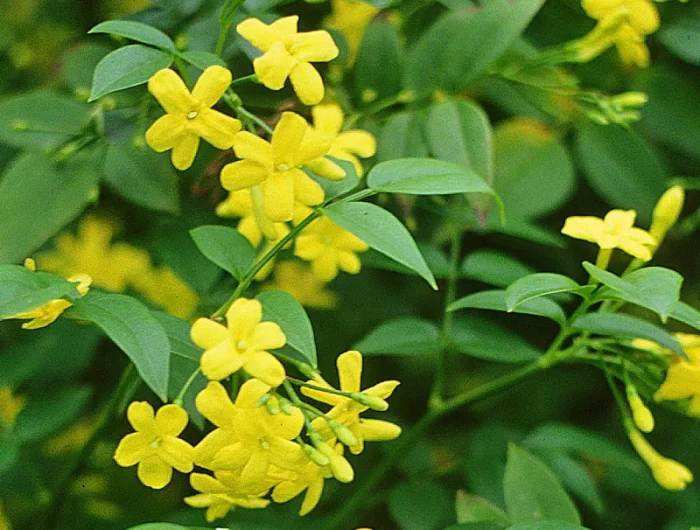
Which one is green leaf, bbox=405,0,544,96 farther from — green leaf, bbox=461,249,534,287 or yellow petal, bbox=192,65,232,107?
yellow petal, bbox=192,65,232,107

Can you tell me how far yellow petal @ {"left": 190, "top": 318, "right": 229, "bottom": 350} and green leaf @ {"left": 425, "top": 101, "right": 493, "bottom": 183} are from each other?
400 mm

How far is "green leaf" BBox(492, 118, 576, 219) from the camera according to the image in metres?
1.27

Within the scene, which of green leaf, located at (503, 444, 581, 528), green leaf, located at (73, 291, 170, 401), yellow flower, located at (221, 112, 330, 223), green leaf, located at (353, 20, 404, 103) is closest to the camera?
green leaf, located at (73, 291, 170, 401)

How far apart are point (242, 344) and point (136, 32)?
0.99 feet

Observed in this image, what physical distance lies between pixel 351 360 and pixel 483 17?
21.8 inches

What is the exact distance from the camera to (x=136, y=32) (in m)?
0.82

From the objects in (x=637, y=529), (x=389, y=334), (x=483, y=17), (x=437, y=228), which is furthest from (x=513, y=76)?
(x=637, y=529)

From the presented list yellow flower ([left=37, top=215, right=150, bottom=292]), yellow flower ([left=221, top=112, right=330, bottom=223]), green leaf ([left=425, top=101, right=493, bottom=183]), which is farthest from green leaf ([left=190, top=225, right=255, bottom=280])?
yellow flower ([left=37, top=215, right=150, bottom=292])

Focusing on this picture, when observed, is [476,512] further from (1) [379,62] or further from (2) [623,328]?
(1) [379,62]

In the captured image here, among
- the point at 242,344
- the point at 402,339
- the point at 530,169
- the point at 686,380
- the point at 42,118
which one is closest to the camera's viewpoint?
the point at 242,344

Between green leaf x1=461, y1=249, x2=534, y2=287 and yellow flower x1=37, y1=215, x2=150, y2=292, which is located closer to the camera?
green leaf x1=461, y1=249, x2=534, y2=287

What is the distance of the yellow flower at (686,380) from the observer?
0.93m

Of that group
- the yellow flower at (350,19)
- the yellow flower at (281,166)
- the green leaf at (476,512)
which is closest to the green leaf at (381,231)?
the yellow flower at (281,166)

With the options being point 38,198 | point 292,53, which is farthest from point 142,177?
point 292,53
